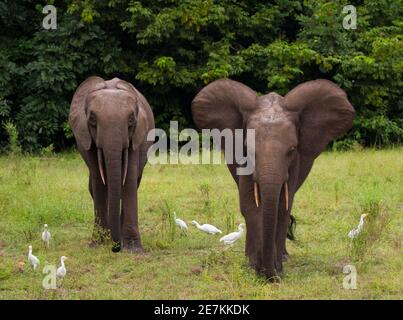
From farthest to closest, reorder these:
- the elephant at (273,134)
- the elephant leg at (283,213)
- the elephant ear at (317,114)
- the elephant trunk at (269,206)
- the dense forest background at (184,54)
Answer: the dense forest background at (184,54) < the elephant ear at (317,114) < the elephant leg at (283,213) < the elephant at (273,134) < the elephant trunk at (269,206)

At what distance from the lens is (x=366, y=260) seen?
8984 millimetres

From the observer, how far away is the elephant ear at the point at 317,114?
8.38 meters

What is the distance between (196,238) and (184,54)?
9.32 metres

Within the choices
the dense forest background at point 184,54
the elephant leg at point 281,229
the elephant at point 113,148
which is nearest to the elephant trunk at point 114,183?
the elephant at point 113,148

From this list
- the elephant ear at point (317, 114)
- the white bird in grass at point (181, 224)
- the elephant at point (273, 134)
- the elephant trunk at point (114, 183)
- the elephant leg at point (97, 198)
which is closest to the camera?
the elephant at point (273, 134)

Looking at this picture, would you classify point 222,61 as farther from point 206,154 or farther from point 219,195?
point 219,195

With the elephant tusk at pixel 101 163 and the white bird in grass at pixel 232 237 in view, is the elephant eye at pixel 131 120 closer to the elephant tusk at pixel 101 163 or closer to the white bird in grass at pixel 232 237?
the elephant tusk at pixel 101 163

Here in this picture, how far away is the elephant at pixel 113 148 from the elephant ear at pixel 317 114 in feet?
6.30

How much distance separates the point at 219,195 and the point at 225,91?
492cm

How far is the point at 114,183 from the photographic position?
907 cm

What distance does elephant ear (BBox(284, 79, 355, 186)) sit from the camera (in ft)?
27.5

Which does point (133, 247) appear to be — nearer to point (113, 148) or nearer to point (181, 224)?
point (181, 224)

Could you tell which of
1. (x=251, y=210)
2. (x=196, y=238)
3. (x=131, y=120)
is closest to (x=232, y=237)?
(x=251, y=210)

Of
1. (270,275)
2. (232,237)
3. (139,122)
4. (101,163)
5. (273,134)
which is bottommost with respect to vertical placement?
(232,237)
